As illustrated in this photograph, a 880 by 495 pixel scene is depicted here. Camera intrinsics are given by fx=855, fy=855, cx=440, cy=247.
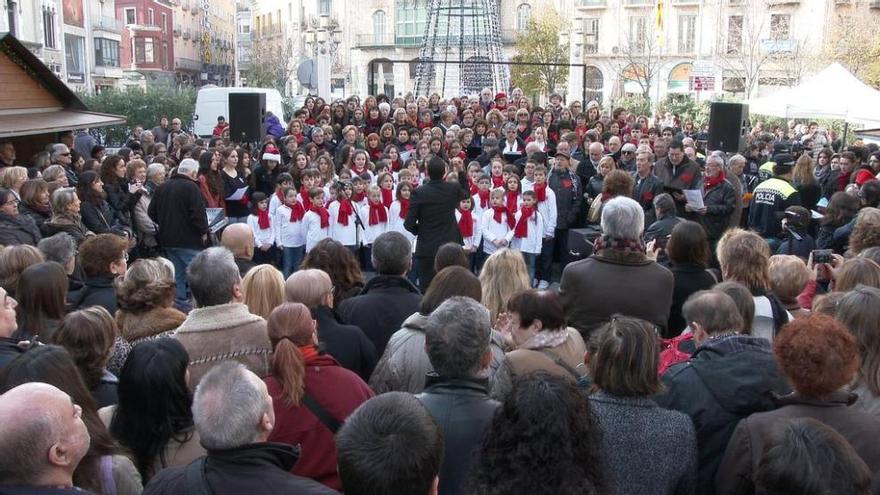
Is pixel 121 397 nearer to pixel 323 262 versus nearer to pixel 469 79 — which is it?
pixel 323 262

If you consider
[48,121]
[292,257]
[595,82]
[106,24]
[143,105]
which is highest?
[106,24]

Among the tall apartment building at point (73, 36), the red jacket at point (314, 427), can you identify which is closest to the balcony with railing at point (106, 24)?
the tall apartment building at point (73, 36)

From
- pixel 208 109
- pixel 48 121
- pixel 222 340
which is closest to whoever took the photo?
pixel 222 340

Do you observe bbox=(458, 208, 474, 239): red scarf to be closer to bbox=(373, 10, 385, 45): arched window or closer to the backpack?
the backpack

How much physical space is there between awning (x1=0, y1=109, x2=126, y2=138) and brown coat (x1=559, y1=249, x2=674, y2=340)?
8.07 meters

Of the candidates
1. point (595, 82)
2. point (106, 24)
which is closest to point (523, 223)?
point (595, 82)

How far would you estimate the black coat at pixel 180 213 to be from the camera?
8859 mm

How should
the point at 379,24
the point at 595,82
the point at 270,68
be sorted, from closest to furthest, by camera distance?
1. the point at 595,82
2. the point at 270,68
3. the point at 379,24

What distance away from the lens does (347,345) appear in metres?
4.32

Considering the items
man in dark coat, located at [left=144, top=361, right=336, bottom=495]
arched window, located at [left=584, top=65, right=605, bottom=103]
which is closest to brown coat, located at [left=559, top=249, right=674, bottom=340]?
man in dark coat, located at [left=144, top=361, right=336, bottom=495]

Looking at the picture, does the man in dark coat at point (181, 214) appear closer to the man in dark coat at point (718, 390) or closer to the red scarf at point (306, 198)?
the red scarf at point (306, 198)

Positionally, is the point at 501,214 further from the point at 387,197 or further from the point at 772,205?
the point at 772,205

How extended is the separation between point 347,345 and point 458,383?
119 centimetres

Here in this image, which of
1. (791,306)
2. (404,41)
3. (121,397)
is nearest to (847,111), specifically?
(791,306)
